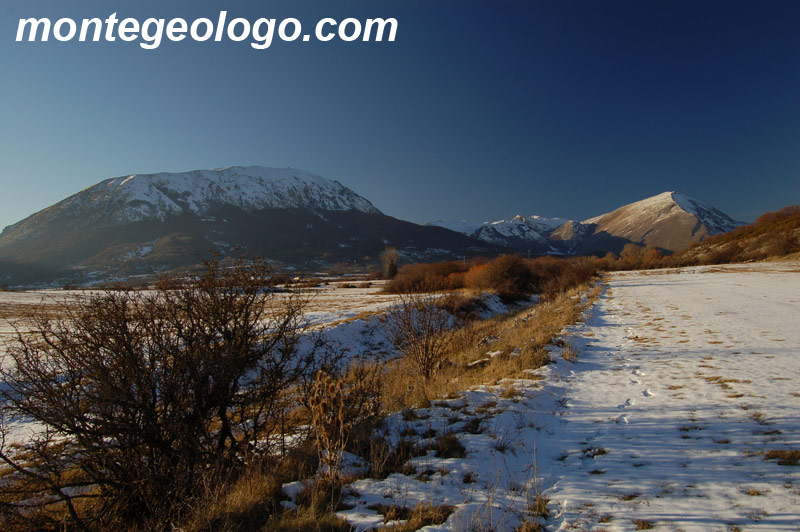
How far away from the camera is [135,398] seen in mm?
4699

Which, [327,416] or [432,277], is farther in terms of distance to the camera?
[432,277]

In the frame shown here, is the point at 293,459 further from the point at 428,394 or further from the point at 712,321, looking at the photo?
the point at 712,321

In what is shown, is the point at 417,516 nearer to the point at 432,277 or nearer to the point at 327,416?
the point at 327,416

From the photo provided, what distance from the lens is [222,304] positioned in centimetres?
551

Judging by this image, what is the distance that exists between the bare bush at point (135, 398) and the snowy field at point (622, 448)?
2596 mm

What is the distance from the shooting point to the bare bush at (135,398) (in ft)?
13.6

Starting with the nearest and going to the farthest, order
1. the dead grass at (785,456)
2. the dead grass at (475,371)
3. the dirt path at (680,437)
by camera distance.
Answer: the dirt path at (680,437) < the dead grass at (785,456) < the dead grass at (475,371)

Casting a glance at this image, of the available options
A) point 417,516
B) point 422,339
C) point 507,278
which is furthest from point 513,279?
point 417,516

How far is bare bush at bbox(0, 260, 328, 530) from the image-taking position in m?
4.14

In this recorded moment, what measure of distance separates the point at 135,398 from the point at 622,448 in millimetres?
6641

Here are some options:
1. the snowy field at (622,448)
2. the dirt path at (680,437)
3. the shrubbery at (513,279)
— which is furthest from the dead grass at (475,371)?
the shrubbery at (513,279)

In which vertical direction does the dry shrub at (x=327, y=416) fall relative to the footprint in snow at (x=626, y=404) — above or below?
above

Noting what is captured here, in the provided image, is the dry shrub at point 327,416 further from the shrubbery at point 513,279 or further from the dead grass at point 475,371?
the shrubbery at point 513,279

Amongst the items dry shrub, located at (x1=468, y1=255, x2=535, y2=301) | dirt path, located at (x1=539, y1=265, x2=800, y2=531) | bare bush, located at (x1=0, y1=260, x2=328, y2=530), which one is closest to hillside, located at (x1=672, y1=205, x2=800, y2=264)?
dry shrub, located at (x1=468, y1=255, x2=535, y2=301)
